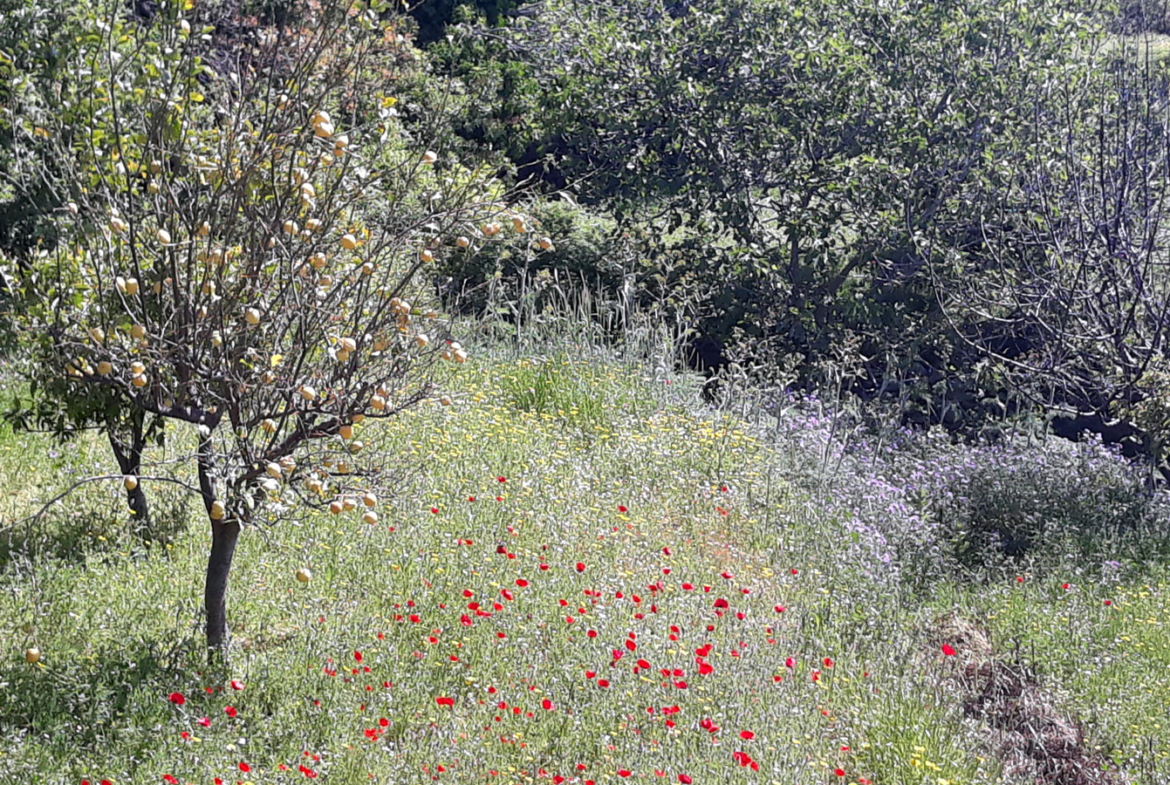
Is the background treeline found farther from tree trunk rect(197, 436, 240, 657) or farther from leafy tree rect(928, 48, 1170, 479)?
tree trunk rect(197, 436, 240, 657)

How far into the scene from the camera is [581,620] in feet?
14.6

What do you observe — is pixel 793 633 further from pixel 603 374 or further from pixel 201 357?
pixel 603 374

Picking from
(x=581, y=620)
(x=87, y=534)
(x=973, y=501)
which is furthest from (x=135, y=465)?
(x=973, y=501)

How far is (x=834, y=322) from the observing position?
29.7ft

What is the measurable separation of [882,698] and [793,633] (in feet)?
1.89


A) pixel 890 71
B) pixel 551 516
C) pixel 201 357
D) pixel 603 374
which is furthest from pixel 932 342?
pixel 201 357

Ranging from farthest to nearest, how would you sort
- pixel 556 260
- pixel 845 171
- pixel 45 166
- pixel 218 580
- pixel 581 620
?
1. pixel 556 260
2. pixel 845 171
3. pixel 581 620
4. pixel 45 166
5. pixel 218 580

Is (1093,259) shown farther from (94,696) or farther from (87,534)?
(94,696)

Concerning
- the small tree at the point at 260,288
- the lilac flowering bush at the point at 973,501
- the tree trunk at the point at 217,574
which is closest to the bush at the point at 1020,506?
the lilac flowering bush at the point at 973,501

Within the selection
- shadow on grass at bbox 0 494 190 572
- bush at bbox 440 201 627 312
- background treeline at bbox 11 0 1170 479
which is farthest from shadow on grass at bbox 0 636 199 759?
bush at bbox 440 201 627 312

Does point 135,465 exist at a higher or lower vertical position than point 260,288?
lower

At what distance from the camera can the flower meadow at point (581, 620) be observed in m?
3.52

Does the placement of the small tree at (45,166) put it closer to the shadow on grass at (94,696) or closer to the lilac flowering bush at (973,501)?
the shadow on grass at (94,696)

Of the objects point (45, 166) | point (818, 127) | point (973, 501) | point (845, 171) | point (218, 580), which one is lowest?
point (973, 501)
